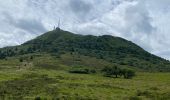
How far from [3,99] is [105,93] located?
110 ft

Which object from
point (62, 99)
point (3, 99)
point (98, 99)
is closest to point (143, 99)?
point (98, 99)

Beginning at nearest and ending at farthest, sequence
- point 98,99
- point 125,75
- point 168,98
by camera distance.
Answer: point 98,99
point 168,98
point 125,75

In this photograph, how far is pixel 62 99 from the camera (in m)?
82.8

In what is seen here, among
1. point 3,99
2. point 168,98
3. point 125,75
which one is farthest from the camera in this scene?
point 125,75

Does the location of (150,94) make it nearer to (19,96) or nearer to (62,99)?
(62,99)

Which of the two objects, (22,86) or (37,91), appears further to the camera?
(22,86)

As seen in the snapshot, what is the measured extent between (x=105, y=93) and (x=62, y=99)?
2133 centimetres

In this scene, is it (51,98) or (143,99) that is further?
(143,99)

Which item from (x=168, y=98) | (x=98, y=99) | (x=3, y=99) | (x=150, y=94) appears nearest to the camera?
(x=3, y=99)

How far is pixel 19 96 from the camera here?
8562cm

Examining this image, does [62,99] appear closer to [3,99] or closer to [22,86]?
[3,99]

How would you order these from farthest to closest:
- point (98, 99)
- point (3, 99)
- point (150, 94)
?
point (150, 94) → point (98, 99) → point (3, 99)

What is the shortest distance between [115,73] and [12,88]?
101323mm

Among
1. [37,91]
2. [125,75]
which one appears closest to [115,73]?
[125,75]
